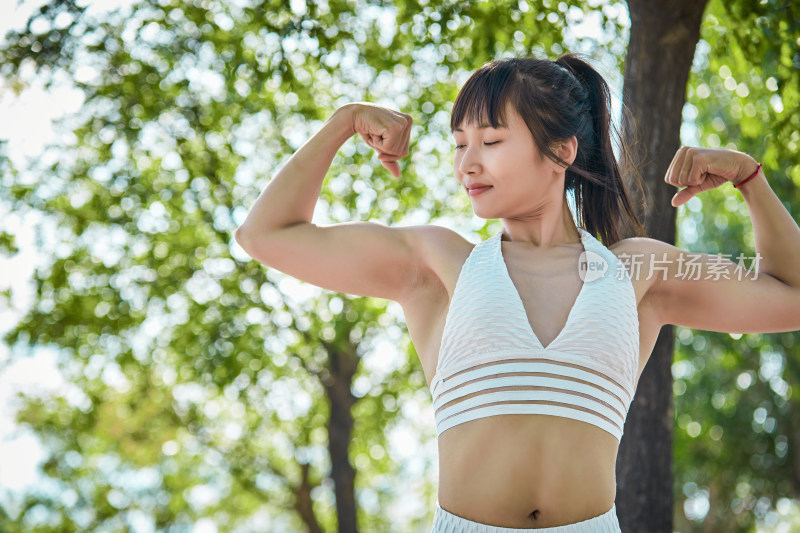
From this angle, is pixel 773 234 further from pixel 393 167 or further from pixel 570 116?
pixel 393 167

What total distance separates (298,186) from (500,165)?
56cm

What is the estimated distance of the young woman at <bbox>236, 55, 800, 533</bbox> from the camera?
6.47 feet

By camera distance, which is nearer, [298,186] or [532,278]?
[532,278]

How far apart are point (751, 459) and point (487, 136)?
15028 mm

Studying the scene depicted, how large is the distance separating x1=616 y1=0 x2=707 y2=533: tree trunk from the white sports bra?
1679mm

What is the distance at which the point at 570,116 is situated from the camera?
2.36 meters

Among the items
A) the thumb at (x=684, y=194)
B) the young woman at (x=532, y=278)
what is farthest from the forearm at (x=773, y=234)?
the thumb at (x=684, y=194)

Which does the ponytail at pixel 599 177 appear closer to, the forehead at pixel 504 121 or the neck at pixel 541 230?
the neck at pixel 541 230

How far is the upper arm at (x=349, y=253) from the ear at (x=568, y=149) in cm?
41

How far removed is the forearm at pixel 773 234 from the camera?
2445mm

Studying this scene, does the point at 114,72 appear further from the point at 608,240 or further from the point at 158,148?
the point at 608,240

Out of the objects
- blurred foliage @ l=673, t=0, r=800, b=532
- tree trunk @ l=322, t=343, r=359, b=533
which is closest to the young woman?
tree trunk @ l=322, t=343, r=359, b=533

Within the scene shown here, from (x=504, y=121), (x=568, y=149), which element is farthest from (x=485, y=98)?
(x=568, y=149)

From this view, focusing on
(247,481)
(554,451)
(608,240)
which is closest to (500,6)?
(608,240)
